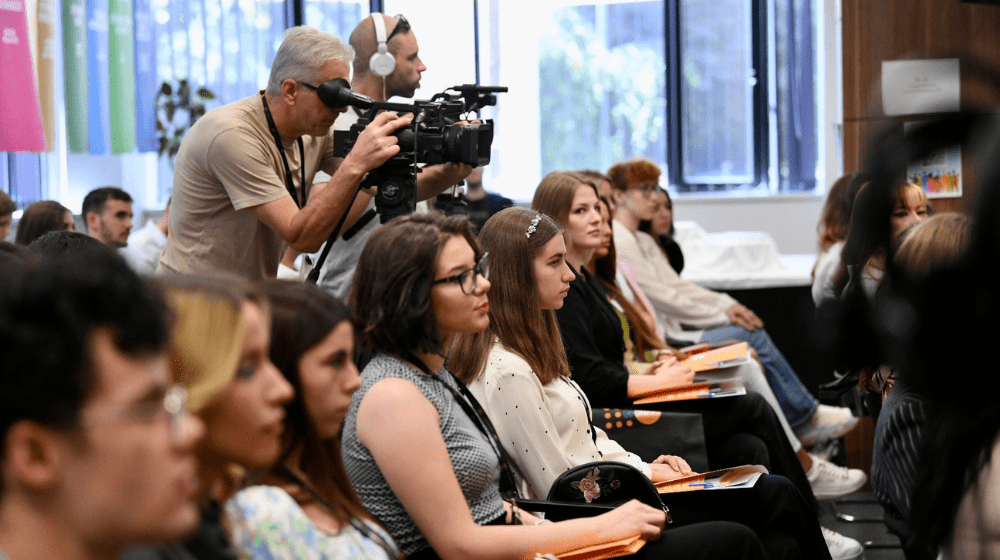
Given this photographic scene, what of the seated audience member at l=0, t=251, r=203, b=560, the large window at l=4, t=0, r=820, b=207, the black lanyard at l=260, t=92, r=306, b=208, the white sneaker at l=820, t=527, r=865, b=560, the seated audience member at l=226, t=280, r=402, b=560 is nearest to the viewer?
the seated audience member at l=0, t=251, r=203, b=560

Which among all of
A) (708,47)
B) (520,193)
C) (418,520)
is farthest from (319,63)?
(708,47)

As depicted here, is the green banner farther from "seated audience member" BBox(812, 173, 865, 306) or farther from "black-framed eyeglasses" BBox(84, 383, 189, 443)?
"black-framed eyeglasses" BBox(84, 383, 189, 443)

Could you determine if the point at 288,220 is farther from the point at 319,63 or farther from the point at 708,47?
the point at 708,47

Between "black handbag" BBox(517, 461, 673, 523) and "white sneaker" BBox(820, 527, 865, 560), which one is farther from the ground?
"black handbag" BBox(517, 461, 673, 523)

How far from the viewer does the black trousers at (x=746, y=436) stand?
2.79 meters

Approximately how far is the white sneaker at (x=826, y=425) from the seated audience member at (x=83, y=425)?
11.2ft

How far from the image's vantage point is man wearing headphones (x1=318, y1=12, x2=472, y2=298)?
2.46 m

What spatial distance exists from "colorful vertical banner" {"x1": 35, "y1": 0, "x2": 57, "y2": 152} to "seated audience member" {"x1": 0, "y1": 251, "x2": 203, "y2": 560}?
4413 mm

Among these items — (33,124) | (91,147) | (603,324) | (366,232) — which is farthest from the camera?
(91,147)

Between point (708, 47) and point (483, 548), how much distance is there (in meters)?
7.46

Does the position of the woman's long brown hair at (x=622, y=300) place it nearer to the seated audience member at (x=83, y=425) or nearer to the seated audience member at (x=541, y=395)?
the seated audience member at (x=541, y=395)

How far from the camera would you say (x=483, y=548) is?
1.46 meters

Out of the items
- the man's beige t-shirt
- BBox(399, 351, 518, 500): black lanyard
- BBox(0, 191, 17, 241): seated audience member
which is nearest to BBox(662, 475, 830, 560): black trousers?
BBox(399, 351, 518, 500): black lanyard

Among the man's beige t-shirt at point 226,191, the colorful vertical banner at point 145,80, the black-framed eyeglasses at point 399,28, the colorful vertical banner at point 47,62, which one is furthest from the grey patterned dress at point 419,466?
the colorful vertical banner at point 145,80
